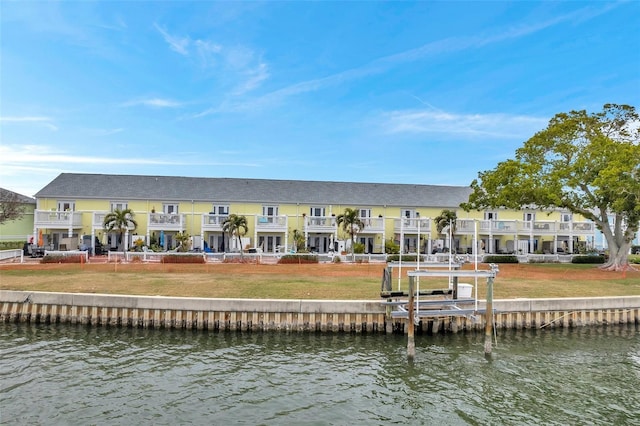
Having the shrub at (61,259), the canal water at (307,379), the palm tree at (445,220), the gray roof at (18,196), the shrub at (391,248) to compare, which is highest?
the gray roof at (18,196)

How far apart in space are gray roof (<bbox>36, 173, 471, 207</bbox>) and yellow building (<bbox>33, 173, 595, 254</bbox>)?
10 cm

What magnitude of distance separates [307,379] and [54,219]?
36902mm

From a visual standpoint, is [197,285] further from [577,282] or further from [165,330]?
[577,282]

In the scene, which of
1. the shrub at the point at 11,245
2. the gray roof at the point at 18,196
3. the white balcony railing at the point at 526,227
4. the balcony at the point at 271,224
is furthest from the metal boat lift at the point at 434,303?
the gray roof at the point at 18,196

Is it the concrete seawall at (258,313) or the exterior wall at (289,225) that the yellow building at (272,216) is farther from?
the concrete seawall at (258,313)

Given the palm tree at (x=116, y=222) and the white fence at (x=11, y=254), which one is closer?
the white fence at (x=11, y=254)

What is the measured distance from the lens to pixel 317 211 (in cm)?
4350

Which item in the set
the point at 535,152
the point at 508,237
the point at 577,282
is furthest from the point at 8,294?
the point at 508,237

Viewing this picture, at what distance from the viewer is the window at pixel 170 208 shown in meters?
41.8

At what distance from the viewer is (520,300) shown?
1627cm

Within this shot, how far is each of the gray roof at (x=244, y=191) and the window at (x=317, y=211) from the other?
0.64m

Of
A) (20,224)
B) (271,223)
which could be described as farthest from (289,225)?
(20,224)

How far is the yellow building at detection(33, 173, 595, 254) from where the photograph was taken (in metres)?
40.0

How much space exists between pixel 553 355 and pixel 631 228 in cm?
2325
